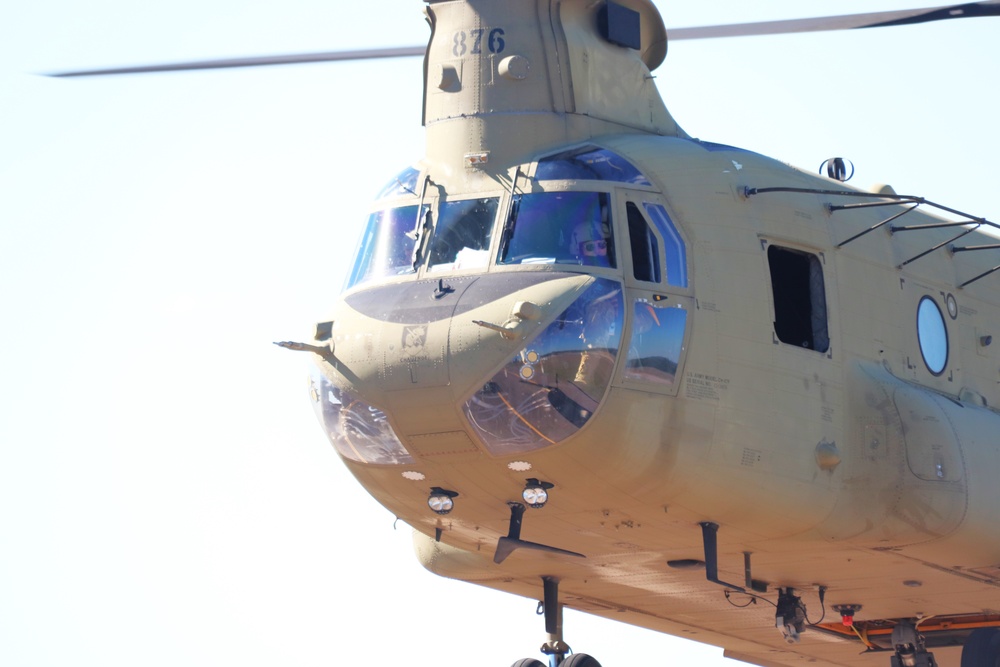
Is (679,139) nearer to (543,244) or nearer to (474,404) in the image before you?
(543,244)

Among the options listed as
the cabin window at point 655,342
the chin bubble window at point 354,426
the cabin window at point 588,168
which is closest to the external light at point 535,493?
the chin bubble window at point 354,426

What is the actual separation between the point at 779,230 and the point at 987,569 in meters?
4.07

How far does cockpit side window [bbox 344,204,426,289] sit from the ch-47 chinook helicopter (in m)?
0.04

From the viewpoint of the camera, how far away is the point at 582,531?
700 inches

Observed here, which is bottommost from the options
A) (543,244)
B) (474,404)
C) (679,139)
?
(474,404)

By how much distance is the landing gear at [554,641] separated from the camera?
1969cm

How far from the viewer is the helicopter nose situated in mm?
16047

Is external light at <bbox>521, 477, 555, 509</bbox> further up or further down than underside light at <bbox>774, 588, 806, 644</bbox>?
further up

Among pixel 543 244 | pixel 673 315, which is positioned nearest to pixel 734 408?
pixel 673 315

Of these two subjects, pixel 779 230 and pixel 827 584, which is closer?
pixel 779 230

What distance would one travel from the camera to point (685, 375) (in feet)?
54.3

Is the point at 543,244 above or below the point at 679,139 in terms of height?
below

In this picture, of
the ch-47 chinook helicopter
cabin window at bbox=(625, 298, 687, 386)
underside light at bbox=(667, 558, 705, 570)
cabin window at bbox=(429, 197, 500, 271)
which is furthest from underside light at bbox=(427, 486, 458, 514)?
underside light at bbox=(667, 558, 705, 570)

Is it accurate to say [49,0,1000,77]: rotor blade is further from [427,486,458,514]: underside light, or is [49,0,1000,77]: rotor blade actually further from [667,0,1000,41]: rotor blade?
[427,486,458,514]: underside light
